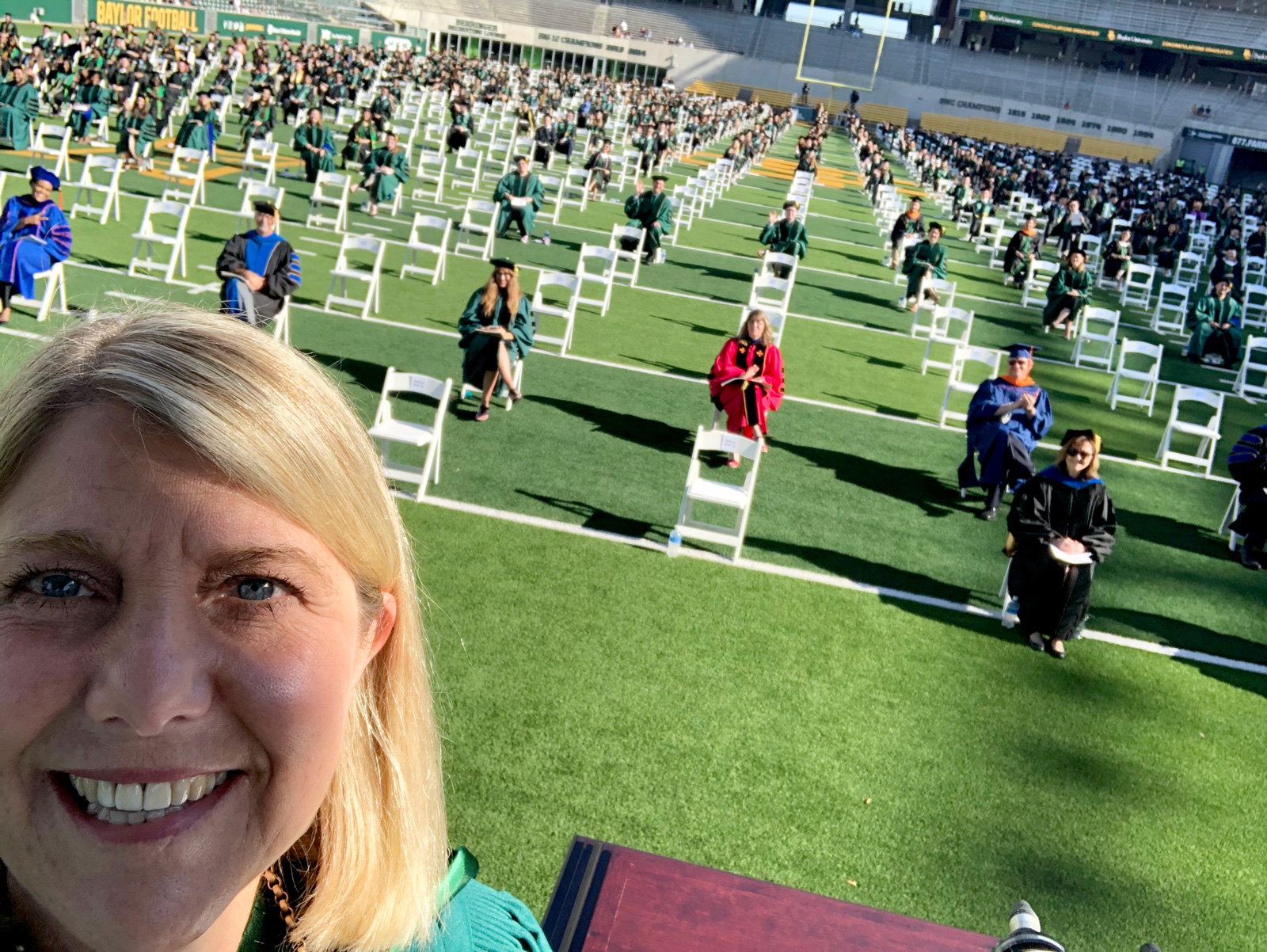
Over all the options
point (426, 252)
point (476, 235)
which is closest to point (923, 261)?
point (476, 235)

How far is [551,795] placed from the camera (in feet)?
17.1

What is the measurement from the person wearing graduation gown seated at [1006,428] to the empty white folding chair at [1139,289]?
13434mm

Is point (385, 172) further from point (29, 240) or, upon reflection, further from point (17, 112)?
point (29, 240)

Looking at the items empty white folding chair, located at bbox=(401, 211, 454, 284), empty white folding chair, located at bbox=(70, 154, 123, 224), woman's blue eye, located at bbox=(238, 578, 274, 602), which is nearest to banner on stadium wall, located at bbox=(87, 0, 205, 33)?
empty white folding chair, located at bbox=(70, 154, 123, 224)

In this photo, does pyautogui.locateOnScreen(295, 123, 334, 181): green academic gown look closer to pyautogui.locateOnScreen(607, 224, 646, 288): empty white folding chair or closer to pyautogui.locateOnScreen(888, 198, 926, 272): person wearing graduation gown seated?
pyautogui.locateOnScreen(607, 224, 646, 288): empty white folding chair

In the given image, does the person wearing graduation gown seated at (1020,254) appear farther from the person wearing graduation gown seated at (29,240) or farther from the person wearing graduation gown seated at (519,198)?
the person wearing graduation gown seated at (29,240)

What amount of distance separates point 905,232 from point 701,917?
2301cm

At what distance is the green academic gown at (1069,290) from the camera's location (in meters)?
19.2

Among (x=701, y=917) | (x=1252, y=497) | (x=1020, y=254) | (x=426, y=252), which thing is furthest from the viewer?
(x=1020, y=254)

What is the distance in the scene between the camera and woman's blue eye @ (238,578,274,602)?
1.00m

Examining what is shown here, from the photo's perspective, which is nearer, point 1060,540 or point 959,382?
point 1060,540

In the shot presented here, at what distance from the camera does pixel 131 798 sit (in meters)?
0.94

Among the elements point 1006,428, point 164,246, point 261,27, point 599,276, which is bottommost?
point 164,246

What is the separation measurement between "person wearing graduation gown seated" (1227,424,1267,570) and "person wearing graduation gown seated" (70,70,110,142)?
22.7 meters
